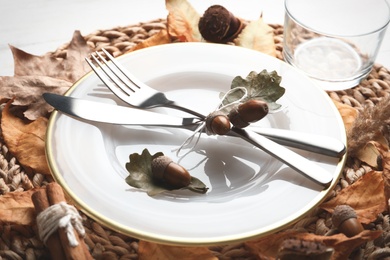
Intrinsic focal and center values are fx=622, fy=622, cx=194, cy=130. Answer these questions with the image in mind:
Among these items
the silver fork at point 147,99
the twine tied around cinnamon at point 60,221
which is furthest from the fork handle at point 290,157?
the twine tied around cinnamon at point 60,221

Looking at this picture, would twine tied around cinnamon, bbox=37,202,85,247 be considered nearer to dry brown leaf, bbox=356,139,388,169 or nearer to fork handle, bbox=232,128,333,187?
fork handle, bbox=232,128,333,187

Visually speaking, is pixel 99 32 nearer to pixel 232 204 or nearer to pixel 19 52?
pixel 19 52

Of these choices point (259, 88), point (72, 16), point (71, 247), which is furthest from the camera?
point (72, 16)

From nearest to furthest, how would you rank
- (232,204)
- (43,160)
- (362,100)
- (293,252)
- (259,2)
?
(293,252)
(232,204)
(43,160)
(362,100)
(259,2)

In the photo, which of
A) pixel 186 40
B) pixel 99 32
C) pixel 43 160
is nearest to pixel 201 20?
pixel 186 40

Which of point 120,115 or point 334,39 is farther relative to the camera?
point 334,39

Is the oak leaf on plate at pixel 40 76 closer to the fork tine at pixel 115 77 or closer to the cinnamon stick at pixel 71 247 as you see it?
the fork tine at pixel 115 77

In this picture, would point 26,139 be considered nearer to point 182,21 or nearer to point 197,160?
point 197,160

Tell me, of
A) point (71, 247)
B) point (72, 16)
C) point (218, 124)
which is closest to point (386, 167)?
point (218, 124)
